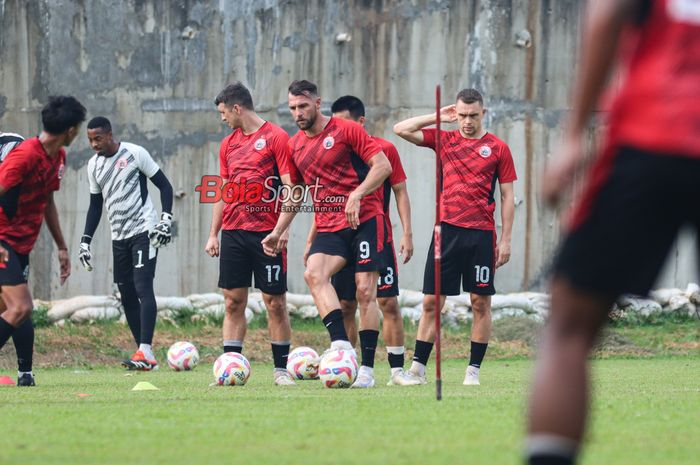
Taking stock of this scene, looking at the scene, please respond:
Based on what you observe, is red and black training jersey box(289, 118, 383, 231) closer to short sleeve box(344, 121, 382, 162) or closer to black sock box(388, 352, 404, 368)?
short sleeve box(344, 121, 382, 162)

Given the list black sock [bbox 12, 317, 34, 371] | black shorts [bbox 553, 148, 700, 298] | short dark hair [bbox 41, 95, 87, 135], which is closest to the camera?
black shorts [bbox 553, 148, 700, 298]

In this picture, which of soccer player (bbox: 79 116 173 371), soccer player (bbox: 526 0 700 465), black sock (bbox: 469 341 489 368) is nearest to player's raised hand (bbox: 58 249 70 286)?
soccer player (bbox: 79 116 173 371)

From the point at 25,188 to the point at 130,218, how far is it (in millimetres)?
4116

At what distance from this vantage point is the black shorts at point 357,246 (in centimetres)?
1055

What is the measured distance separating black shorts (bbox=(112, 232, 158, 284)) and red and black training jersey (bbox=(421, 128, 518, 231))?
13.2ft

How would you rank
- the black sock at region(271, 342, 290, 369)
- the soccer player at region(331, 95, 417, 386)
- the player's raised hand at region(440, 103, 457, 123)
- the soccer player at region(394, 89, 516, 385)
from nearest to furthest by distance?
the player's raised hand at region(440, 103, 457, 123) → the soccer player at region(331, 95, 417, 386) → the soccer player at region(394, 89, 516, 385) → the black sock at region(271, 342, 290, 369)

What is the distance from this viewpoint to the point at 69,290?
58.7 ft

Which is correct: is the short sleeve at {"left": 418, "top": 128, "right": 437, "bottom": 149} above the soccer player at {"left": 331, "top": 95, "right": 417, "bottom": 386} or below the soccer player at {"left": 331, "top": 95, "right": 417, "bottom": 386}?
above

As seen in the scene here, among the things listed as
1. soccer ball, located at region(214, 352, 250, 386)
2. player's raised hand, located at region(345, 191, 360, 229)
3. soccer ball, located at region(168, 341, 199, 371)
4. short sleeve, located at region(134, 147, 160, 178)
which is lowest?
soccer ball, located at region(168, 341, 199, 371)

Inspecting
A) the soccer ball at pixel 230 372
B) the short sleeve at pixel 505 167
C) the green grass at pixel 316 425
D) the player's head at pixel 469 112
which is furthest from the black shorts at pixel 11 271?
the short sleeve at pixel 505 167

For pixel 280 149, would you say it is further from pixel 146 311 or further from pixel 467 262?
pixel 146 311

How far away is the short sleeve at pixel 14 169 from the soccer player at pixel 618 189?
6.85 meters

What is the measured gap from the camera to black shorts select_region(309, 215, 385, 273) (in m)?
10.5

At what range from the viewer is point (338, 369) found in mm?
9953
